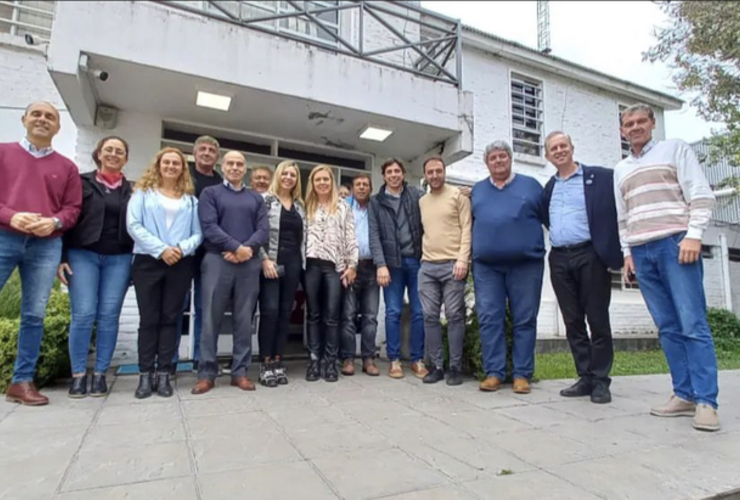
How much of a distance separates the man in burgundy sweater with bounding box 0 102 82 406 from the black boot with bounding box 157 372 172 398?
662 mm

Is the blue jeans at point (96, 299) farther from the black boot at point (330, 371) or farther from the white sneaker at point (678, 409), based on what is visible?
the white sneaker at point (678, 409)

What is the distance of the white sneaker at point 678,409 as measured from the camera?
2.72 meters

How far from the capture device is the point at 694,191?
8.43 feet

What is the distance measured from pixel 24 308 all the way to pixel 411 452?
2649 millimetres

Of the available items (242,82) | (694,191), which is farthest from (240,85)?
(694,191)

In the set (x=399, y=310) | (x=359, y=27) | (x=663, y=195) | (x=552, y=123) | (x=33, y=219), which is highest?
(x=552, y=123)

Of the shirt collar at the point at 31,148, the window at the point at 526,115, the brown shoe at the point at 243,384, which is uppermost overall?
the window at the point at 526,115

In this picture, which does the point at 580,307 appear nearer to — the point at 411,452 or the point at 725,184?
the point at 411,452

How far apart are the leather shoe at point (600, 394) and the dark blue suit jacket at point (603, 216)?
829 mm

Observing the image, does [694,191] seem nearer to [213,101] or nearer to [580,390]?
[580,390]

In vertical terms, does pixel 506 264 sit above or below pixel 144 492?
above

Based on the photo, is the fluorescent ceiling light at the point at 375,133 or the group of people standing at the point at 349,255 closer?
the group of people standing at the point at 349,255

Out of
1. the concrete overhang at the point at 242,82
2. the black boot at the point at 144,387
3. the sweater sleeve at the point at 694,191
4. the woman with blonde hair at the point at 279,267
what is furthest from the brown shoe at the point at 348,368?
the sweater sleeve at the point at 694,191

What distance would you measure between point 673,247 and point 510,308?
1.23 meters
